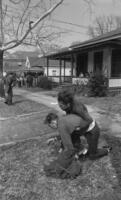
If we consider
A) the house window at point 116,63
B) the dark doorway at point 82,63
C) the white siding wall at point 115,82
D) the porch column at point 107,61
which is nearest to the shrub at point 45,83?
the dark doorway at point 82,63

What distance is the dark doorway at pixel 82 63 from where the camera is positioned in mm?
16425

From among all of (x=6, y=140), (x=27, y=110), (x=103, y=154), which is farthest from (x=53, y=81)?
(x=103, y=154)

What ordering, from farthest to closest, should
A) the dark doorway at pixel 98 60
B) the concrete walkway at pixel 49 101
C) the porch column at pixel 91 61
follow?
the porch column at pixel 91 61
the dark doorway at pixel 98 60
the concrete walkway at pixel 49 101

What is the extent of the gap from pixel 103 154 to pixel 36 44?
27.7 ft

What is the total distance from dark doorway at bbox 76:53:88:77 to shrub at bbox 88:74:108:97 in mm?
5980

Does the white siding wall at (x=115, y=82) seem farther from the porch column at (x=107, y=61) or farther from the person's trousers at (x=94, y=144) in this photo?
the person's trousers at (x=94, y=144)

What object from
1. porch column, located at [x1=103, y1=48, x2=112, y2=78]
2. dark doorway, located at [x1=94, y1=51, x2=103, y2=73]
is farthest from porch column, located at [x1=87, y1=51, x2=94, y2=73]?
porch column, located at [x1=103, y1=48, x2=112, y2=78]

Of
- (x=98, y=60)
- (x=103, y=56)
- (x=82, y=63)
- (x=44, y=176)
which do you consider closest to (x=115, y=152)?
(x=44, y=176)

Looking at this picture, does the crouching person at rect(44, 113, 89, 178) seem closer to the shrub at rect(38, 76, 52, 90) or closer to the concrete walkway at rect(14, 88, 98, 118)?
the concrete walkway at rect(14, 88, 98, 118)

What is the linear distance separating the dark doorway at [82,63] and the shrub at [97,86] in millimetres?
5980

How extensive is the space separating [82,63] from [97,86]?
22.4 ft

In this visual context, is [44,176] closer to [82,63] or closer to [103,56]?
[103,56]

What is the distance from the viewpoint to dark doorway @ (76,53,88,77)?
16425 mm

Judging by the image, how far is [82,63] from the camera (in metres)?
17.0
